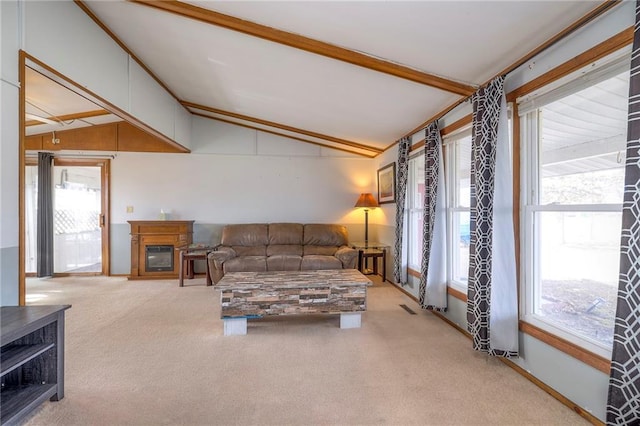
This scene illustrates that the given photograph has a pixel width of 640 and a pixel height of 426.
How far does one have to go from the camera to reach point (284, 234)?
17.2ft

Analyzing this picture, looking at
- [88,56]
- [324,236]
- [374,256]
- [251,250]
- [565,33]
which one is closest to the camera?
[565,33]

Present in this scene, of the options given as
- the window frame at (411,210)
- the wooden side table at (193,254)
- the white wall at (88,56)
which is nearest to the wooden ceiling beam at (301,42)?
the white wall at (88,56)

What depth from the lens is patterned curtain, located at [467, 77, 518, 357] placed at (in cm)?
218

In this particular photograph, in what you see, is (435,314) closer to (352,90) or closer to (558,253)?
(558,253)

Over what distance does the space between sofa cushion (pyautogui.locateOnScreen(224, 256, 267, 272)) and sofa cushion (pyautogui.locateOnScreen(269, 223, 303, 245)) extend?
779mm

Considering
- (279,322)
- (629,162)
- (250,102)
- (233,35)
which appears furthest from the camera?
(250,102)

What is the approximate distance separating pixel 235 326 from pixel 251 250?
7.24 feet

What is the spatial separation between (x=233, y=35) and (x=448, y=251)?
3.05m

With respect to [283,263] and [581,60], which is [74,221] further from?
[581,60]

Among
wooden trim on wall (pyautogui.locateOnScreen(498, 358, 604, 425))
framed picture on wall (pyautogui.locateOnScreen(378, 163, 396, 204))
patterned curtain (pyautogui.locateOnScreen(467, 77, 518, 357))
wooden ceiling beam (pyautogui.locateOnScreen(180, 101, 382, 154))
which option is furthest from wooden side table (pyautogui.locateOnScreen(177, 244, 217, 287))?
wooden trim on wall (pyautogui.locateOnScreen(498, 358, 604, 425))

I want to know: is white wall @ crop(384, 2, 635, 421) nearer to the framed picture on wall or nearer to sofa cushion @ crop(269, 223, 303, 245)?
the framed picture on wall

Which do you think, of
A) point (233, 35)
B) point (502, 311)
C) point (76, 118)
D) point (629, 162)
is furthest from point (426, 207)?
point (76, 118)

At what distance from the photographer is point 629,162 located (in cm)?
138

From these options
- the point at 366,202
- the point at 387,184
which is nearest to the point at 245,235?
the point at 366,202
